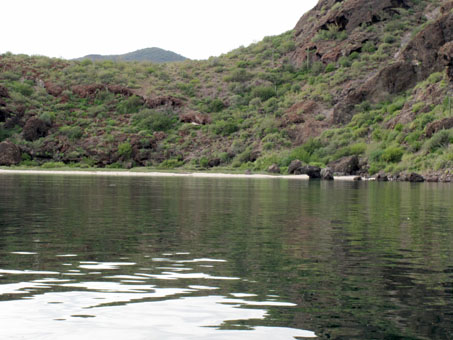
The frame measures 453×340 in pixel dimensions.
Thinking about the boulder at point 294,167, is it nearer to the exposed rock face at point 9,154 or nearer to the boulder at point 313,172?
the boulder at point 313,172

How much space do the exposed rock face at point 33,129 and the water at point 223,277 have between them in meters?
77.9

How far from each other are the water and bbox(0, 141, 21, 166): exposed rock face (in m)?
67.6

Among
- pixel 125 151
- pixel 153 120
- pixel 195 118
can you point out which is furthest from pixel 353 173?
pixel 153 120

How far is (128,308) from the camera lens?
29.5 feet

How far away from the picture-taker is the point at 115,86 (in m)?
118

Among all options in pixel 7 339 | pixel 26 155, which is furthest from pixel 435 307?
pixel 26 155

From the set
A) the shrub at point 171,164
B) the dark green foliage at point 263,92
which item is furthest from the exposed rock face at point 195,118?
the shrub at point 171,164

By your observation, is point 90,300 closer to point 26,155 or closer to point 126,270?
point 126,270

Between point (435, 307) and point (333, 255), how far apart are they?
4.90 metres

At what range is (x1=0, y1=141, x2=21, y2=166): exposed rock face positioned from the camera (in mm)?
86562

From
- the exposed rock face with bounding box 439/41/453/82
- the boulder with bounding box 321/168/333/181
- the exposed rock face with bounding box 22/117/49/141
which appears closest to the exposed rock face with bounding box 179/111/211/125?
the exposed rock face with bounding box 22/117/49/141

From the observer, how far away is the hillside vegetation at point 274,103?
266ft

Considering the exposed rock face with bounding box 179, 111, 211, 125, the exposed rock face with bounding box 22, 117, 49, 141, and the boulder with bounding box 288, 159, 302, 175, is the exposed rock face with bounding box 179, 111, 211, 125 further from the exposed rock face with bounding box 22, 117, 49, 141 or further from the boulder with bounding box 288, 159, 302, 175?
the boulder with bounding box 288, 159, 302, 175

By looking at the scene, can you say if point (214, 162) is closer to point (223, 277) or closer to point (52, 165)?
point (52, 165)
